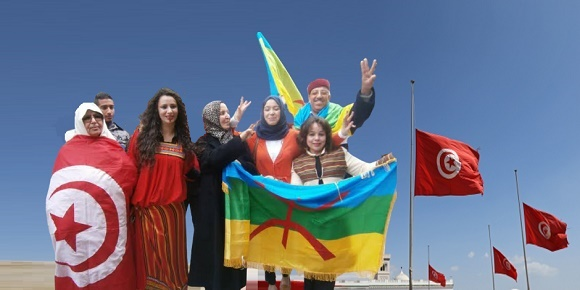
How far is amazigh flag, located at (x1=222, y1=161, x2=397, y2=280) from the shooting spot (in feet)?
19.0

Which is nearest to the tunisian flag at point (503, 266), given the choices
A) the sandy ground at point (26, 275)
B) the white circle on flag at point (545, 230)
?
the white circle on flag at point (545, 230)

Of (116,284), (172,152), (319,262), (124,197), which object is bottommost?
(116,284)

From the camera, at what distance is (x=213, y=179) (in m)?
5.86

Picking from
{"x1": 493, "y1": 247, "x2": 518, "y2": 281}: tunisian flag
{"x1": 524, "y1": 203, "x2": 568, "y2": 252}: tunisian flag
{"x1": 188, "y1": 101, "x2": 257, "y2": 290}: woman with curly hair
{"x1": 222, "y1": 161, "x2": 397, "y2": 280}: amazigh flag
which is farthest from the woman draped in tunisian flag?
{"x1": 493, "y1": 247, "x2": 518, "y2": 281}: tunisian flag

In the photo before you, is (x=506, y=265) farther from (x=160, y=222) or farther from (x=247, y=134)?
(x=160, y=222)

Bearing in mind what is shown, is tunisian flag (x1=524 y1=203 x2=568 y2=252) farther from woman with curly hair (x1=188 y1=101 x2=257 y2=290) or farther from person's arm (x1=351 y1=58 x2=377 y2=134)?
woman with curly hair (x1=188 y1=101 x2=257 y2=290)

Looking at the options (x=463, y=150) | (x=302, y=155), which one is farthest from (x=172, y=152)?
(x=463, y=150)

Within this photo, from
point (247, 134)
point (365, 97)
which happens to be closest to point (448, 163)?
point (365, 97)

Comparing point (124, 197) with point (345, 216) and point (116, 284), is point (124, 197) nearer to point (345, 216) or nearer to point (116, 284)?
point (116, 284)

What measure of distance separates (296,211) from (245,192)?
1.91ft

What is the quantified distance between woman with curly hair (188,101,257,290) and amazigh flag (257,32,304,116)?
54.2 inches

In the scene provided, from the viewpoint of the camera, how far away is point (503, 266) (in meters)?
25.4

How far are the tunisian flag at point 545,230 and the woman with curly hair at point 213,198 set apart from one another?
17.8m

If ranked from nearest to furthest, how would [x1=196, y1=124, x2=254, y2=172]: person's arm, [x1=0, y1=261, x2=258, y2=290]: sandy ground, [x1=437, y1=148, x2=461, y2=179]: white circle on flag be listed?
[x1=196, y1=124, x2=254, y2=172]: person's arm < [x1=0, y1=261, x2=258, y2=290]: sandy ground < [x1=437, y1=148, x2=461, y2=179]: white circle on flag
